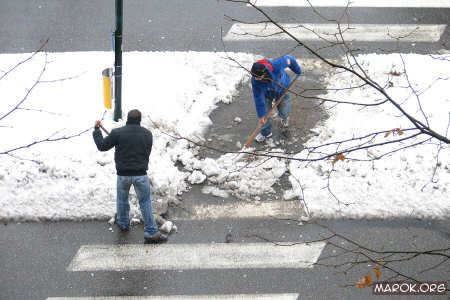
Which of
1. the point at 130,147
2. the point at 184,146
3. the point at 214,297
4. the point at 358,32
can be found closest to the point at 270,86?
the point at 184,146

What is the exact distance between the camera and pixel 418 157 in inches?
316

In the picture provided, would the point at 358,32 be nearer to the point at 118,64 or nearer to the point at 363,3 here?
the point at 363,3

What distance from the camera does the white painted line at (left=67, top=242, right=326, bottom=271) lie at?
21.6 feet

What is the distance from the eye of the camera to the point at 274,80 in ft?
26.2

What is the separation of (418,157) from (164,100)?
4122 millimetres

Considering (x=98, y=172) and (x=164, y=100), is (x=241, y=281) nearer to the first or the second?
(x=98, y=172)

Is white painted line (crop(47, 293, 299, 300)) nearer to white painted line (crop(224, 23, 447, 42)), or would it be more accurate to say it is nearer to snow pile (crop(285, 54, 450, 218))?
snow pile (crop(285, 54, 450, 218))

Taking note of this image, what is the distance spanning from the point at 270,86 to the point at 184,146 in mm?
1575

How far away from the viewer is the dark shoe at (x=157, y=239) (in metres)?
6.88

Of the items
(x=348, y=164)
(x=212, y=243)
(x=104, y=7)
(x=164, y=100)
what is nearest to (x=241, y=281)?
(x=212, y=243)

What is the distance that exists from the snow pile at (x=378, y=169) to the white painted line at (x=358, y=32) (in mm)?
1817

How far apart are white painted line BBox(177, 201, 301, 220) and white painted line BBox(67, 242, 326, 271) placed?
1.78 ft

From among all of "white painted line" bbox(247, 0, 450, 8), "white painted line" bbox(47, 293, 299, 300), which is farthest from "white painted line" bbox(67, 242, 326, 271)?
"white painted line" bbox(247, 0, 450, 8)

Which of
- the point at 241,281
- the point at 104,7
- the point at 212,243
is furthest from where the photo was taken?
the point at 104,7
